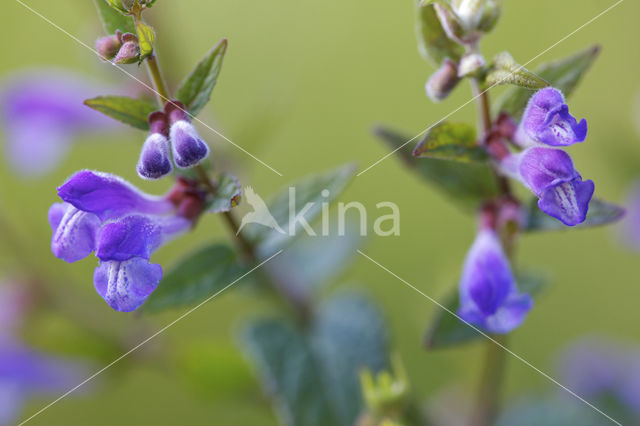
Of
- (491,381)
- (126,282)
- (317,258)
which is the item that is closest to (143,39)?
(126,282)

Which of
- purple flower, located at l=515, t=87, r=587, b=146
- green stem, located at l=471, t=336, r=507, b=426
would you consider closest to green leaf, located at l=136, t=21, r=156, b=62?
purple flower, located at l=515, t=87, r=587, b=146

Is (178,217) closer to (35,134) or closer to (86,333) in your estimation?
(86,333)

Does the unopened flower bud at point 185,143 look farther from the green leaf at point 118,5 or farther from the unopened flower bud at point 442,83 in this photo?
the unopened flower bud at point 442,83

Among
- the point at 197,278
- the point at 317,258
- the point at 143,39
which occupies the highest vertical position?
the point at 143,39

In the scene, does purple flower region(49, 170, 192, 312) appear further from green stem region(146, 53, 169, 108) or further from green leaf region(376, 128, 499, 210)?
green leaf region(376, 128, 499, 210)

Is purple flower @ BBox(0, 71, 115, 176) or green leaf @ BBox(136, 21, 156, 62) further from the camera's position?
purple flower @ BBox(0, 71, 115, 176)

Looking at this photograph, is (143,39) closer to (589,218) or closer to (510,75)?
(510,75)

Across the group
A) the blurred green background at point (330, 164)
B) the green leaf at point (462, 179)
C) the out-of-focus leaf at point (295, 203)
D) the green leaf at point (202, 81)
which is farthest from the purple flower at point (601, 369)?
the green leaf at point (202, 81)

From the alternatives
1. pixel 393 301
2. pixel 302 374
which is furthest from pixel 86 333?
pixel 393 301
